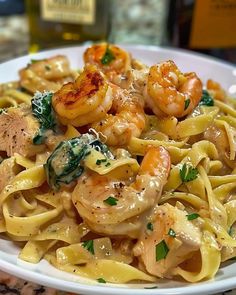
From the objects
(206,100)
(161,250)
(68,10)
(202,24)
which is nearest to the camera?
(161,250)

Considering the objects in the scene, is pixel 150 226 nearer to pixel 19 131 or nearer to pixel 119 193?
pixel 119 193

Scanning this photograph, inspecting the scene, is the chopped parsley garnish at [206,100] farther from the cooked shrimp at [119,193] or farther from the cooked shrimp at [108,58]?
the cooked shrimp at [119,193]

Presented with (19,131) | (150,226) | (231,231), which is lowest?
(231,231)

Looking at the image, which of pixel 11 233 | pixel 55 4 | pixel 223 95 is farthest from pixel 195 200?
pixel 55 4

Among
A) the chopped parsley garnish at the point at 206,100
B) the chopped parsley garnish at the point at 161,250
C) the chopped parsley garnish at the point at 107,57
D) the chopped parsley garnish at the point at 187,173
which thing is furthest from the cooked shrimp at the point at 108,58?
the chopped parsley garnish at the point at 161,250

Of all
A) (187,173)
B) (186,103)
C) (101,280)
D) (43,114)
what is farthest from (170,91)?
(101,280)

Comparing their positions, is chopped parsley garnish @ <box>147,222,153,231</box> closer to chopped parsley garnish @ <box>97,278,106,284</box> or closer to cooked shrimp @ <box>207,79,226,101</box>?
chopped parsley garnish @ <box>97,278,106,284</box>
